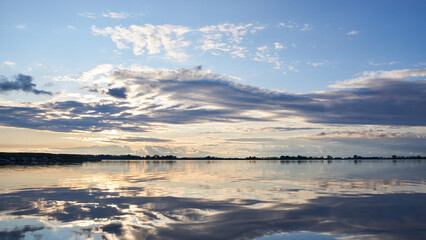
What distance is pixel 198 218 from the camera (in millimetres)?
15008

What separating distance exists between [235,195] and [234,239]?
1140 cm

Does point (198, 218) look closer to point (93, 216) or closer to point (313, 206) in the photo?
point (93, 216)

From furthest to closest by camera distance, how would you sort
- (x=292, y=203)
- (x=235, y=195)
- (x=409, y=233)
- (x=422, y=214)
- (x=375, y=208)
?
(x=235, y=195), (x=292, y=203), (x=375, y=208), (x=422, y=214), (x=409, y=233)

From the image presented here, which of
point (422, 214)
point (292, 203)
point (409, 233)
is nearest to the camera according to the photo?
point (409, 233)

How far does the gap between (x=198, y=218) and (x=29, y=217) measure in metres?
8.49

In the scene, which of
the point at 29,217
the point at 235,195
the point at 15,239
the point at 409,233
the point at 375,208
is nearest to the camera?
the point at 15,239

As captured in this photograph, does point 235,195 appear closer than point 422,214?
No

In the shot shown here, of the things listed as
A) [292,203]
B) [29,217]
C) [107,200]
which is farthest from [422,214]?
[29,217]

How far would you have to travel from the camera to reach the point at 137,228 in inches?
508

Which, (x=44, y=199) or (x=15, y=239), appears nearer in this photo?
(x=15, y=239)

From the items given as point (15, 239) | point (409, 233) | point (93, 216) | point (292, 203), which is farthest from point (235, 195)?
point (15, 239)

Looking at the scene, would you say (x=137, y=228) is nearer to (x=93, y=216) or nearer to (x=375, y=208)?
(x=93, y=216)

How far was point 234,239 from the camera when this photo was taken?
11.5 metres

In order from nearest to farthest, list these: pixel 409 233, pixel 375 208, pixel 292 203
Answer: pixel 409 233 → pixel 375 208 → pixel 292 203
